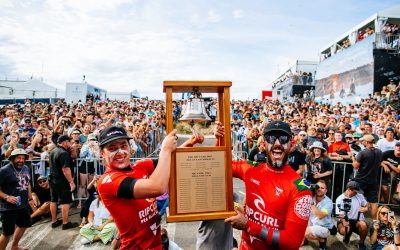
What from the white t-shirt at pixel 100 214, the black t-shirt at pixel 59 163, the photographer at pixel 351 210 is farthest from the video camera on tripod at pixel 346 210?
the black t-shirt at pixel 59 163

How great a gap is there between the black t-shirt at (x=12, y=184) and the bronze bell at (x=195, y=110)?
4.60m

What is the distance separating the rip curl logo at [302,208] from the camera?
252cm

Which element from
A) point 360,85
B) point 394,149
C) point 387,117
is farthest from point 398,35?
→ point 394,149

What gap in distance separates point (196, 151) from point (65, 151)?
506 cm

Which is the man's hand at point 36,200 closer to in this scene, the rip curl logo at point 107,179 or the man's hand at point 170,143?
the rip curl logo at point 107,179

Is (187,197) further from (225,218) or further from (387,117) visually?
(387,117)

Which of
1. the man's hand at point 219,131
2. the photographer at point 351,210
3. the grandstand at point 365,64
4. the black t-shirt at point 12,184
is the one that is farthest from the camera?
the grandstand at point 365,64

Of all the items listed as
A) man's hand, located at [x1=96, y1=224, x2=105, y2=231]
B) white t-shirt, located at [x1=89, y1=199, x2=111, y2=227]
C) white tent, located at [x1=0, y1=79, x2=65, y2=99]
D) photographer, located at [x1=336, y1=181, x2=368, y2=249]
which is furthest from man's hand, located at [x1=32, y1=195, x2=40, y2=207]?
white tent, located at [x1=0, y1=79, x2=65, y2=99]

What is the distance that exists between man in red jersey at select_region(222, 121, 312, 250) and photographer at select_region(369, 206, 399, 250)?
3.72 metres

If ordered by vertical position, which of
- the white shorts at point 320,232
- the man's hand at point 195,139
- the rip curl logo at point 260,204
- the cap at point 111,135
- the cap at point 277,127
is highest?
the cap at point 277,127

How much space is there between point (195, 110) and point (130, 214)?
1221 millimetres

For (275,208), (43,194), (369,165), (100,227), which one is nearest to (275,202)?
(275,208)

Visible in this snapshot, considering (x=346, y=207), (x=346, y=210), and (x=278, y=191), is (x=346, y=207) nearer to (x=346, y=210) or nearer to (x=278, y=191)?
(x=346, y=210)

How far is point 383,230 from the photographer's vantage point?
5.24 m
